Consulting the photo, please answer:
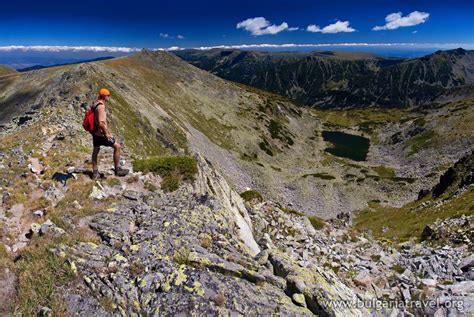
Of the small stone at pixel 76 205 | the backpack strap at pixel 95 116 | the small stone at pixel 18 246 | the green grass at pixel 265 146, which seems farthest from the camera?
the green grass at pixel 265 146

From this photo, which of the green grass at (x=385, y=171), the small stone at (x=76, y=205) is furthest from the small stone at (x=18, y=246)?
the green grass at (x=385, y=171)

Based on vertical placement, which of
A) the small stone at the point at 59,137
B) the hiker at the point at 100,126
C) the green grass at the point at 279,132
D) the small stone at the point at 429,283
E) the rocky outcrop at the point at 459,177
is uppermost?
the hiker at the point at 100,126

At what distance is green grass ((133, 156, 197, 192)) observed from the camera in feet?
62.7

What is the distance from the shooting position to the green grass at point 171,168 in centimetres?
1911

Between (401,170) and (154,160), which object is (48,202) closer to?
(154,160)

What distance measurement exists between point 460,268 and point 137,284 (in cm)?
1903

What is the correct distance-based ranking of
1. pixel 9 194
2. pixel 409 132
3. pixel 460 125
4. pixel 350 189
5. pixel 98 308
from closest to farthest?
pixel 98 308, pixel 9 194, pixel 350 189, pixel 460 125, pixel 409 132

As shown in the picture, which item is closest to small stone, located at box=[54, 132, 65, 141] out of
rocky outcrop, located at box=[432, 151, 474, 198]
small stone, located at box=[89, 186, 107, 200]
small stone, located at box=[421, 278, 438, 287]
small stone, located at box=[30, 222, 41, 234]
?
small stone, located at box=[89, 186, 107, 200]

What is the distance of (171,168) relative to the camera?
796 inches

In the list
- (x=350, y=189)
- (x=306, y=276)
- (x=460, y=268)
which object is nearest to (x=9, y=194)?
(x=306, y=276)

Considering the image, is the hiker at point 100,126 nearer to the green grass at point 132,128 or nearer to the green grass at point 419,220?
the green grass at point 419,220

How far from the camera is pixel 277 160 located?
417 ft

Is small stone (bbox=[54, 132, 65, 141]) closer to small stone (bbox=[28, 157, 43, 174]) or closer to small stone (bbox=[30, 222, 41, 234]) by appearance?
small stone (bbox=[28, 157, 43, 174])

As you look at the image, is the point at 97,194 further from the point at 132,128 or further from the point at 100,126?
the point at 132,128
